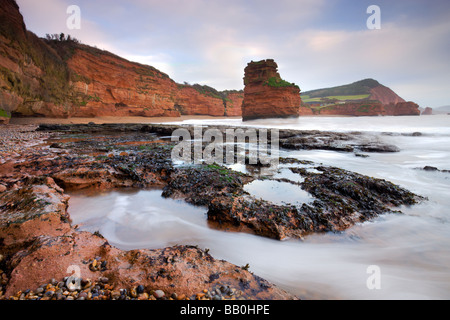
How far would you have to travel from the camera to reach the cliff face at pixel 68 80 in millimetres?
13914

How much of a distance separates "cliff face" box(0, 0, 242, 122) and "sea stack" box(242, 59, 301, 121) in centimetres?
1710

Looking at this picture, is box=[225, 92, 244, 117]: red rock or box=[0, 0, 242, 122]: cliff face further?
box=[225, 92, 244, 117]: red rock

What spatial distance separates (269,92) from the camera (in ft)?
115

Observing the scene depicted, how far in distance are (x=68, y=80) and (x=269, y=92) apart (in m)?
30.4

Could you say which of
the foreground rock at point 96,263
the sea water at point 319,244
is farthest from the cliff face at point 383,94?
the foreground rock at point 96,263

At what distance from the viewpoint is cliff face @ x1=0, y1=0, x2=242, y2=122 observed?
13.9 metres

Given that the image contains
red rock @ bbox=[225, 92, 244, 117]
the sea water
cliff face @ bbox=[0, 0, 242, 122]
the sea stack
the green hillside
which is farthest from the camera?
the green hillside

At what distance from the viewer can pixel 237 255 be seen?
2.59 metres

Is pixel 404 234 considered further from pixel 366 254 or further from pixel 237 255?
pixel 237 255

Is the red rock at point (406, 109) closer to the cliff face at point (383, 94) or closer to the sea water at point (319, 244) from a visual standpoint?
the cliff face at point (383, 94)

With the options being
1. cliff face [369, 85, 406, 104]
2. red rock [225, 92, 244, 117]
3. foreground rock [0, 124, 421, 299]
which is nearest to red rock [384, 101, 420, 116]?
cliff face [369, 85, 406, 104]

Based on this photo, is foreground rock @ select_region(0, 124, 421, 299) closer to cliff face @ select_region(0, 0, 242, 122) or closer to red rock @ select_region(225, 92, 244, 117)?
cliff face @ select_region(0, 0, 242, 122)

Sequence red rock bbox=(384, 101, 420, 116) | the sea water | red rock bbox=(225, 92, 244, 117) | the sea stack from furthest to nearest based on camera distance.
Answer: red rock bbox=(384, 101, 420, 116) < red rock bbox=(225, 92, 244, 117) < the sea stack < the sea water

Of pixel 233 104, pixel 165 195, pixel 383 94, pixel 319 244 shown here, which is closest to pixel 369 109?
pixel 383 94
